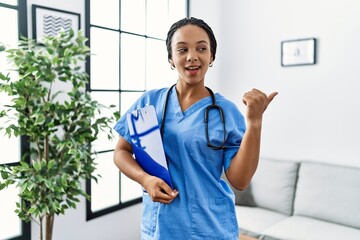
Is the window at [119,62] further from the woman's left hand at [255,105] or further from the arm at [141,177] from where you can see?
the woman's left hand at [255,105]

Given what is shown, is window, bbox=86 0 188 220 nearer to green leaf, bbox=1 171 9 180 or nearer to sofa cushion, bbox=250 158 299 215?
green leaf, bbox=1 171 9 180

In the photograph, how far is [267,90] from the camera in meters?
3.24

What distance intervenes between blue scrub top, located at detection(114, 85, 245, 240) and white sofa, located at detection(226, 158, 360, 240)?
5.34 feet

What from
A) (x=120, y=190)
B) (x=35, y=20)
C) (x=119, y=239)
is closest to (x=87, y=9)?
(x=35, y=20)

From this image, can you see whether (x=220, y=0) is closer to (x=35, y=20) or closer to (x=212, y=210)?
(x=35, y=20)

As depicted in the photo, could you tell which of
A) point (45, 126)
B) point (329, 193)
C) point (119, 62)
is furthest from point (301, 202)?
point (45, 126)

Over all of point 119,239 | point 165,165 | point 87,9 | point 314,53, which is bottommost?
point 119,239

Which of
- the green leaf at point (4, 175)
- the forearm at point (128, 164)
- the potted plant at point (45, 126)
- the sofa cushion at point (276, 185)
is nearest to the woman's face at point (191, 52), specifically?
the forearm at point (128, 164)

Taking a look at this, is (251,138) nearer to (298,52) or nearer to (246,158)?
(246,158)

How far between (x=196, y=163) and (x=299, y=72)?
2430 millimetres

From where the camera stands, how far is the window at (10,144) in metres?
1.92

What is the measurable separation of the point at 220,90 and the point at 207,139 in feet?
8.99

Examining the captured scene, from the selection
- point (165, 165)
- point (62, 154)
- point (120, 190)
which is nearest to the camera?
point (165, 165)

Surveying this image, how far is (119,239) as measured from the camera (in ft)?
8.58
